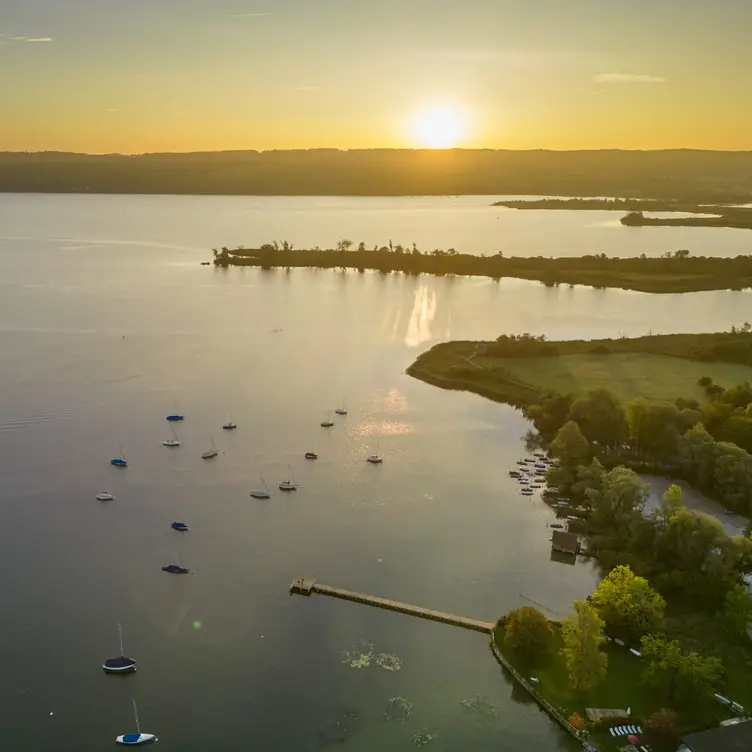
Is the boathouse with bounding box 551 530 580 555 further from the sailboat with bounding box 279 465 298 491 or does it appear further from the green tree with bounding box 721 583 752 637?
the sailboat with bounding box 279 465 298 491

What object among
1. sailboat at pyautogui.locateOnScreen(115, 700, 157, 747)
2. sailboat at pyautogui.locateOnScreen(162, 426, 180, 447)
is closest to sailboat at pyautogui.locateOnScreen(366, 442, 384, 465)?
sailboat at pyautogui.locateOnScreen(162, 426, 180, 447)

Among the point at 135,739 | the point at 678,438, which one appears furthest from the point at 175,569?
the point at 678,438

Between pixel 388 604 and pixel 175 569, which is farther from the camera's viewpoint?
pixel 175 569

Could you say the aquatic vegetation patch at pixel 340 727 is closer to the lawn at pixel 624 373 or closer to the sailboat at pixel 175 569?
the sailboat at pixel 175 569

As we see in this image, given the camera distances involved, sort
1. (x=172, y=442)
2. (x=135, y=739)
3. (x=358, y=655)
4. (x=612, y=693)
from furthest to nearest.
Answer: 1. (x=172, y=442)
2. (x=358, y=655)
3. (x=612, y=693)
4. (x=135, y=739)

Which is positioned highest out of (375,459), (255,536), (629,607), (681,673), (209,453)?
(629,607)

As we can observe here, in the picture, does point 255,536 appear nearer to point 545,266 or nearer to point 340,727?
point 340,727

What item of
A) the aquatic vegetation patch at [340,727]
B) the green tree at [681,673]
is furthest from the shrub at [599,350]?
the aquatic vegetation patch at [340,727]
